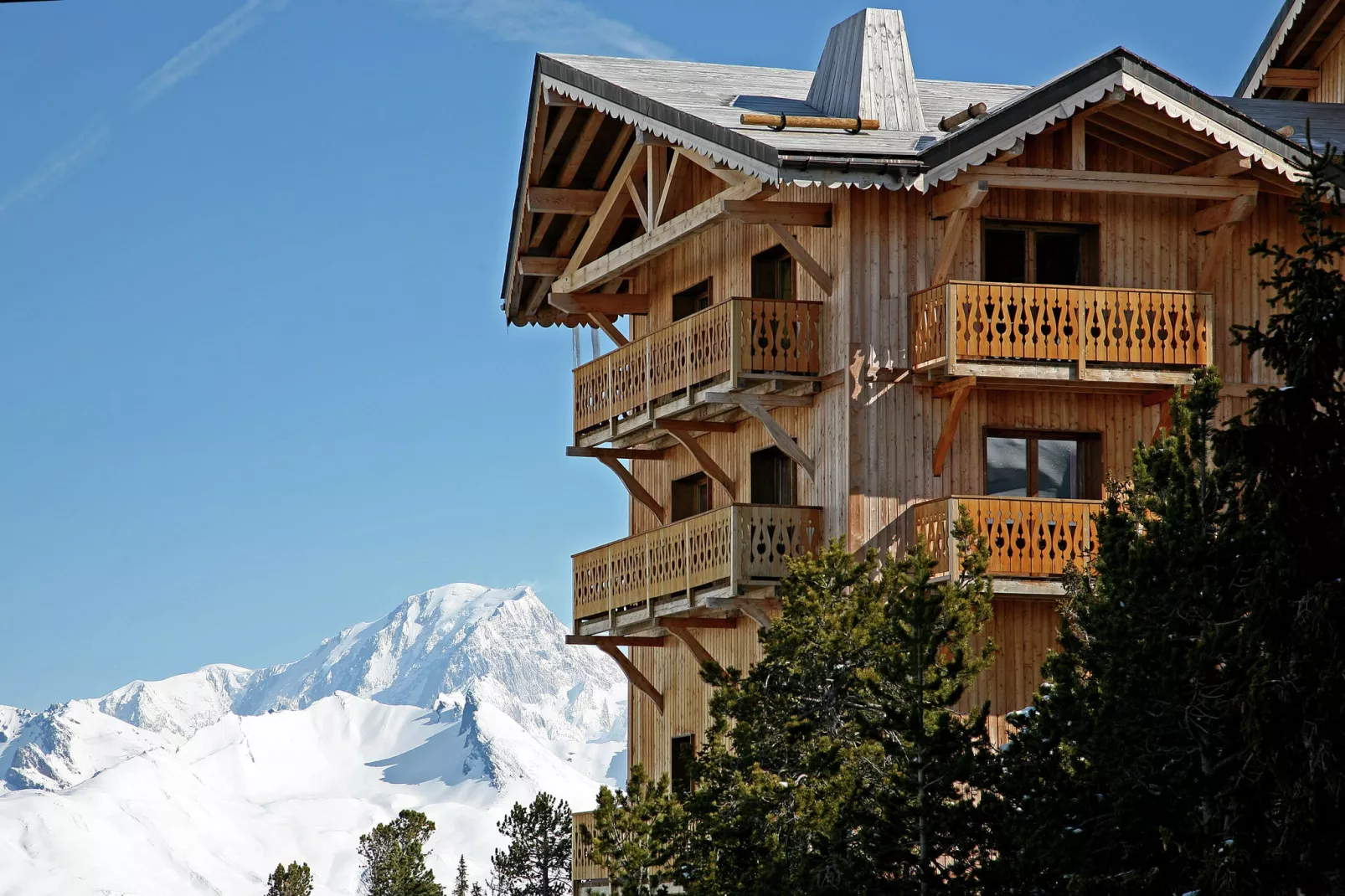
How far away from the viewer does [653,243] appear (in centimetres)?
3625

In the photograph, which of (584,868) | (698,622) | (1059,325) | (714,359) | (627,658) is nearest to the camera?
(1059,325)

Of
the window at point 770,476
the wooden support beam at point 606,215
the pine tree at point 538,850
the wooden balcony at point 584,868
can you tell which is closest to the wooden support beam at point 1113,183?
the window at point 770,476

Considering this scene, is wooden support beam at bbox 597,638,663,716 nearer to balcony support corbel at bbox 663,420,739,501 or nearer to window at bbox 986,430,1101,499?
balcony support corbel at bbox 663,420,739,501

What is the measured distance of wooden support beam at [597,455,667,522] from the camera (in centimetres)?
4019

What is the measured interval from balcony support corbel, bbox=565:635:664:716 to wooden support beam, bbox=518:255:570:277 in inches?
267

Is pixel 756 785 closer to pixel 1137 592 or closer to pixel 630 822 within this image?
pixel 630 822

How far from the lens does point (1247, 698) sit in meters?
16.3

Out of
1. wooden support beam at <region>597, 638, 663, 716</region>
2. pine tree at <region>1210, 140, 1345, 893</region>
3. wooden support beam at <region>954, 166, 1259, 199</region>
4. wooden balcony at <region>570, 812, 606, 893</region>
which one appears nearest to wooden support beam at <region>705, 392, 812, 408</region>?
wooden support beam at <region>954, 166, 1259, 199</region>

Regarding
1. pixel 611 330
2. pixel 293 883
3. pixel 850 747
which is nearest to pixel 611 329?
pixel 611 330

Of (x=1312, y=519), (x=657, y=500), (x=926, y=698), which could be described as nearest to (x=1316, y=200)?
(x=1312, y=519)

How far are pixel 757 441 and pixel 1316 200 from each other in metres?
19.3

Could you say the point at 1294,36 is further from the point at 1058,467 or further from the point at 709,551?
the point at 709,551

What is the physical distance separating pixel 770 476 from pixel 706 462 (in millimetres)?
1207

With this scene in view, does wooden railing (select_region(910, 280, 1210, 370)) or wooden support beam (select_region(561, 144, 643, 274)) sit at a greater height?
wooden support beam (select_region(561, 144, 643, 274))
